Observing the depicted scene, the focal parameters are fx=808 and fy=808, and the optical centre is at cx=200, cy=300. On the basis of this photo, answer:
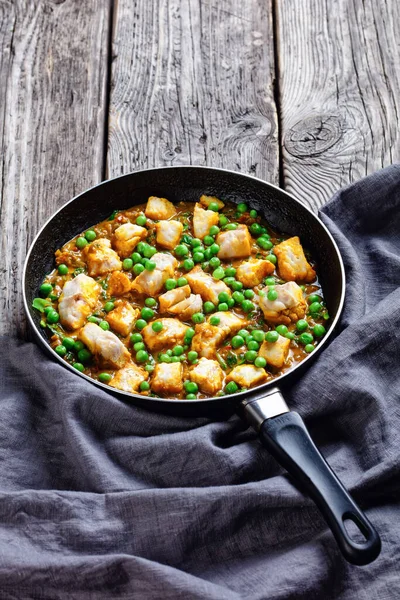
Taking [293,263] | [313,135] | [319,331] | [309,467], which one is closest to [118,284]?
[293,263]

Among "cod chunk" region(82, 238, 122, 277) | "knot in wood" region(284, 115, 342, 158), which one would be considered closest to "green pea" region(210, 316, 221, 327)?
"cod chunk" region(82, 238, 122, 277)

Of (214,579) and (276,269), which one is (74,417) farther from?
(276,269)

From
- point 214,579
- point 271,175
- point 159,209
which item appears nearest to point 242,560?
point 214,579

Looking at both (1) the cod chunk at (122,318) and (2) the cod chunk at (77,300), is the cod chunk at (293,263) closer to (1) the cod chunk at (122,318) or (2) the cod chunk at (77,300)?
(1) the cod chunk at (122,318)

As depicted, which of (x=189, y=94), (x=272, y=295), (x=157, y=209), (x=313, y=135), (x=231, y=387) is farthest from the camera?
(x=189, y=94)

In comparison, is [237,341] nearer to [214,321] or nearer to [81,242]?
[214,321]

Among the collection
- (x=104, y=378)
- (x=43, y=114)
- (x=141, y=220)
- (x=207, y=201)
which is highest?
(x=43, y=114)

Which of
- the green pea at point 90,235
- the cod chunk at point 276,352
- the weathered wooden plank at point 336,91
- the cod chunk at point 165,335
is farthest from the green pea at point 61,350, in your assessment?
the weathered wooden plank at point 336,91
